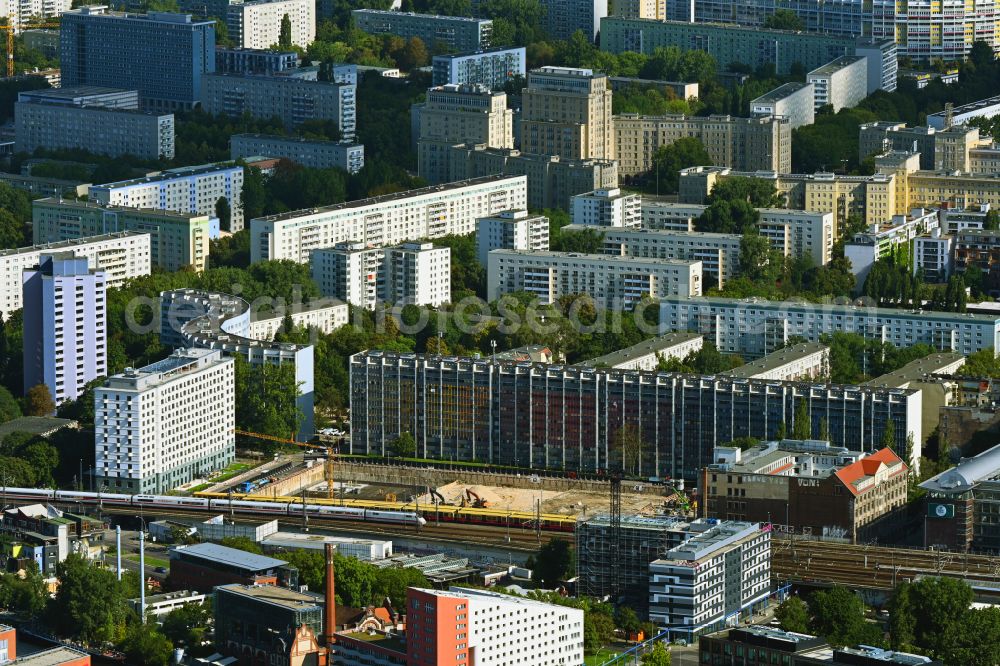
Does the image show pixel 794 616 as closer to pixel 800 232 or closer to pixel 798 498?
pixel 798 498

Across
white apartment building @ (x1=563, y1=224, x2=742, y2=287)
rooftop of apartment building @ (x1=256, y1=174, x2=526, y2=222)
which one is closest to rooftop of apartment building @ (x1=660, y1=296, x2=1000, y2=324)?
white apartment building @ (x1=563, y1=224, x2=742, y2=287)

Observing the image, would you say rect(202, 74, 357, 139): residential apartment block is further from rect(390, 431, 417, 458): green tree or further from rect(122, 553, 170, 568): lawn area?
rect(122, 553, 170, 568): lawn area

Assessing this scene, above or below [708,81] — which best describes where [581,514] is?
below

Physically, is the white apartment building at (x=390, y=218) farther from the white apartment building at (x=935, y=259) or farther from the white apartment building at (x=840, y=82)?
the white apartment building at (x=840, y=82)

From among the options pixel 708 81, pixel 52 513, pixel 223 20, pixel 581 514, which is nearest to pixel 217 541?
pixel 52 513

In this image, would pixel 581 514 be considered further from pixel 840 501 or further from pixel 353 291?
pixel 353 291

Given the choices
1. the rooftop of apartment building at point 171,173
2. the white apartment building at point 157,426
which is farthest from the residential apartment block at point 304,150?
the white apartment building at point 157,426

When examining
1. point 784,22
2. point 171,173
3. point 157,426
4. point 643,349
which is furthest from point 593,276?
point 784,22
